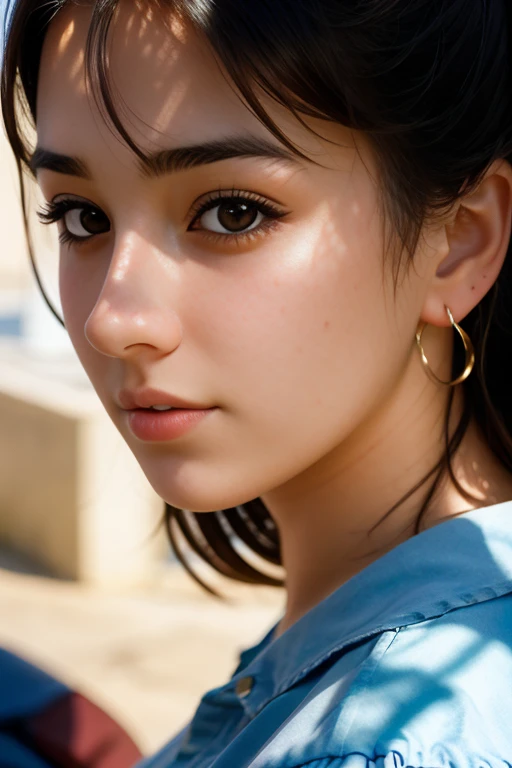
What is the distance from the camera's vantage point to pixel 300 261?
1155 millimetres

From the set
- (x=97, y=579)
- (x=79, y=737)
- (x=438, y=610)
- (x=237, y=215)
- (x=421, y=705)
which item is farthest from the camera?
(x=97, y=579)

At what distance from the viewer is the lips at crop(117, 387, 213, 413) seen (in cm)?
117

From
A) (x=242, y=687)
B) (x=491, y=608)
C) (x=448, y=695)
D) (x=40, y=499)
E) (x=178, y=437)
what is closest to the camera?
(x=448, y=695)

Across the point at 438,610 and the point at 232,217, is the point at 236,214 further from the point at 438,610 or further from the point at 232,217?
the point at 438,610

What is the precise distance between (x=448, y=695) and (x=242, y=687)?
44cm

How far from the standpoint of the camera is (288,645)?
1290 mm

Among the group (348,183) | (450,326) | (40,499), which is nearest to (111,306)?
(348,183)

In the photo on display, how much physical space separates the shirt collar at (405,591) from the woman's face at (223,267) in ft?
0.53

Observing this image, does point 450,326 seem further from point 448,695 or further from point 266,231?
point 448,695

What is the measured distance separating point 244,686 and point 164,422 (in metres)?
0.39

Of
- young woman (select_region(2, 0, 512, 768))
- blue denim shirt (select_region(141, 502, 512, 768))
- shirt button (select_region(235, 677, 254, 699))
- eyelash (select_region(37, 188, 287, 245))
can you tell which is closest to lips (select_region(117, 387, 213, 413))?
young woman (select_region(2, 0, 512, 768))

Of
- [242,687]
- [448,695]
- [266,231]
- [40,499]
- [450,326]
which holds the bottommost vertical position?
[448,695]

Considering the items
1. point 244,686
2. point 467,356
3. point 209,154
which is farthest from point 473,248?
point 244,686

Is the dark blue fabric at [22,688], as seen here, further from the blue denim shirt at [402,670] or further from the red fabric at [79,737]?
the blue denim shirt at [402,670]
